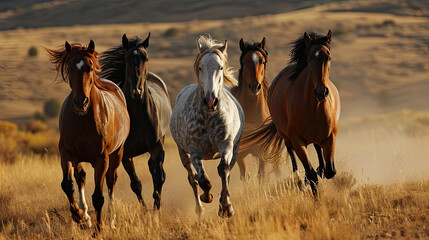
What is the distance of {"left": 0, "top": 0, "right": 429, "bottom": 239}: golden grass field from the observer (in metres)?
7.95

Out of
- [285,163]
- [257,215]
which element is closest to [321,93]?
[257,215]

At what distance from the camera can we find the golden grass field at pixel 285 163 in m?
7.95

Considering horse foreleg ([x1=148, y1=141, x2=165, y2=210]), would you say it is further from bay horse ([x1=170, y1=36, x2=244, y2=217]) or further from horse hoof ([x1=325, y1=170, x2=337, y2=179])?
horse hoof ([x1=325, y1=170, x2=337, y2=179])

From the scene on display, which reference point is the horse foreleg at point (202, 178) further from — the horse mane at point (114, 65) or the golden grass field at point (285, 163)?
the horse mane at point (114, 65)

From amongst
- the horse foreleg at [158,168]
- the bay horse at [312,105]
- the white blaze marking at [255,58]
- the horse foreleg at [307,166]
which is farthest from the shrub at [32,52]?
the horse foreleg at [307,166]

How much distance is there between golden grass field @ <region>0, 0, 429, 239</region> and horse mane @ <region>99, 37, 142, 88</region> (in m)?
2.18

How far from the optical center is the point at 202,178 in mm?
8000

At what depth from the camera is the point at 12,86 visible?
4100cm

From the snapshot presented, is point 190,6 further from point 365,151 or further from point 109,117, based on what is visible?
point 109,117

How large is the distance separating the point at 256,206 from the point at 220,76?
1913 millimetres

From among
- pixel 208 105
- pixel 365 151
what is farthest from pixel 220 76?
pixel 365 151

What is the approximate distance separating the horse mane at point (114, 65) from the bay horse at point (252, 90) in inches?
79.7

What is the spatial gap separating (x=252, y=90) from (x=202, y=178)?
10.4 feet

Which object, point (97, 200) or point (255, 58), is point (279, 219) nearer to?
point (97, 200)
